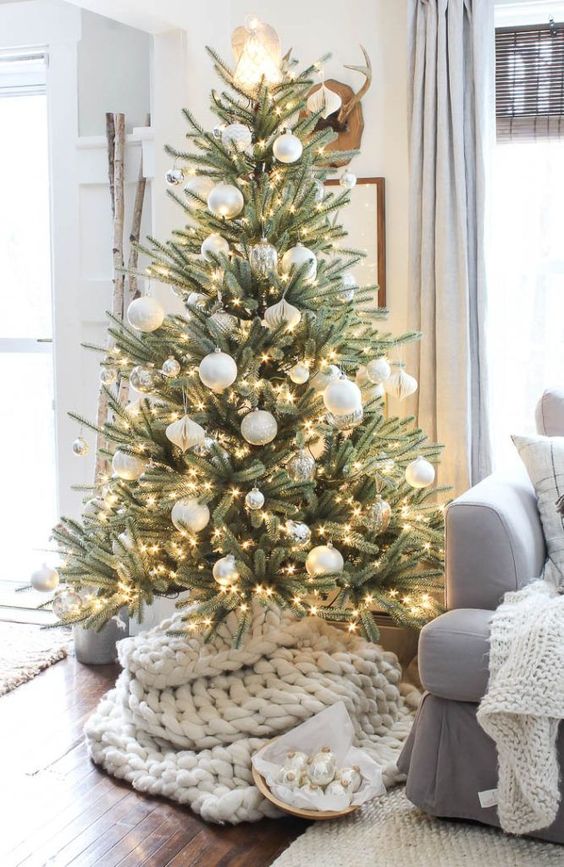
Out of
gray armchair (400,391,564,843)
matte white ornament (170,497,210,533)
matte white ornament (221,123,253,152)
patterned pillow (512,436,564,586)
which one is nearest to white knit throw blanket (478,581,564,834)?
gray armchair (400,391,564,843)

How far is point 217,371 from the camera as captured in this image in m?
2.32

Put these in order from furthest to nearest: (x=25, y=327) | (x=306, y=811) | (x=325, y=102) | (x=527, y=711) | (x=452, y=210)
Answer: (x=25, y=327)
(x=452, y=210)
(x=325, y=102)
(x=306, y=811)
(x=527, y=711)

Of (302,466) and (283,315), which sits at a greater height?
(283,315)

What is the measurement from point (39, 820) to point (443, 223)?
210 centimetres

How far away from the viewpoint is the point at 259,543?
2.48 m

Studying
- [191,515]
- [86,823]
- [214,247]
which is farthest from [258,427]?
[86,823]

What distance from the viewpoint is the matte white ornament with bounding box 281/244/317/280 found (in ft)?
8.10

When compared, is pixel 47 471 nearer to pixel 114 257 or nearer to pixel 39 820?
pixel 114 257

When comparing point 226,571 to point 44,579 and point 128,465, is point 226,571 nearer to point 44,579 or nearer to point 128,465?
point 128,465

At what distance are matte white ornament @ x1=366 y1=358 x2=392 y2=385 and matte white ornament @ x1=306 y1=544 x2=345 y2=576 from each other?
51cm

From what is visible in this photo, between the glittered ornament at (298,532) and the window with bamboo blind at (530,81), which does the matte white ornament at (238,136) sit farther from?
the window with bamboo blind at (530,81)

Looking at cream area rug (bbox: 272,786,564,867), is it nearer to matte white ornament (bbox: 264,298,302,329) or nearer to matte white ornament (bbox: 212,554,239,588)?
matte white ornament (bbox: 212,554,239,588)

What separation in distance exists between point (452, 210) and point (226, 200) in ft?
3.36

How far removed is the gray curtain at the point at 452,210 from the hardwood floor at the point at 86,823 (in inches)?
56.2
